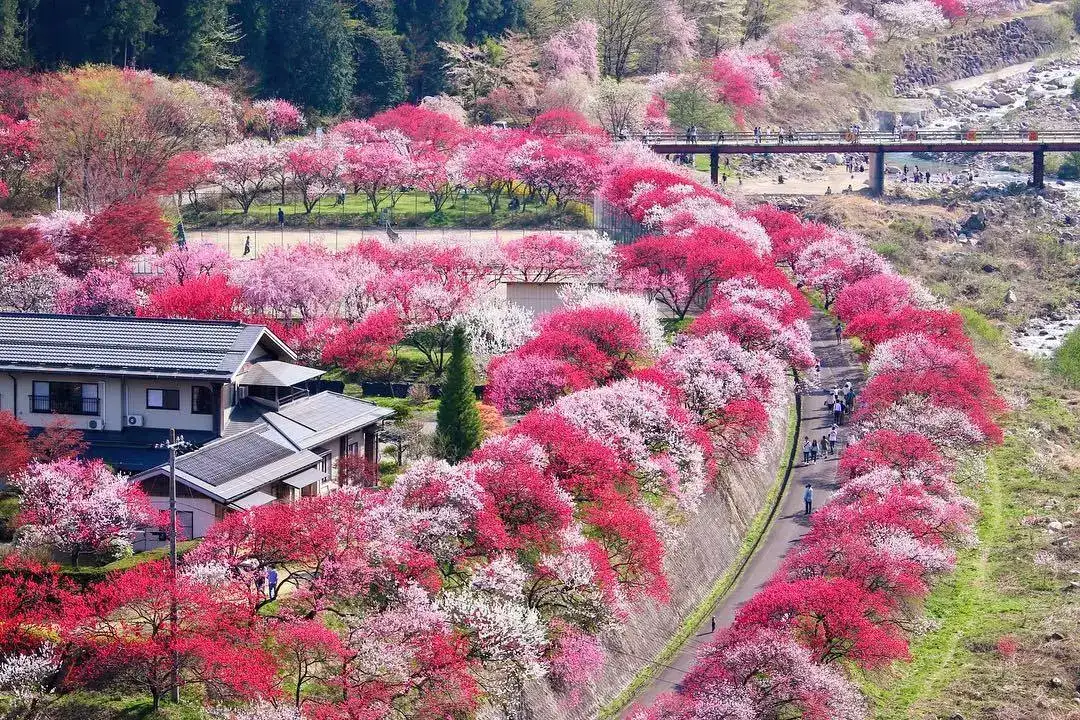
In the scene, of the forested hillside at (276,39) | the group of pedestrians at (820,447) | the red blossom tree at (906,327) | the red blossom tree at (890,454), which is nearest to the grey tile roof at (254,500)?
the red blossom tree at (890,454)

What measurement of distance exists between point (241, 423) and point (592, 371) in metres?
12.1

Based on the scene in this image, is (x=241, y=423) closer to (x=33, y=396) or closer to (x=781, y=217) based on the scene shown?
(x=33, y=396)

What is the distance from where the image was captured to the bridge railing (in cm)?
9538

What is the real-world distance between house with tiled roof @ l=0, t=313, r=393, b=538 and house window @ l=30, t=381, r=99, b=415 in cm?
2

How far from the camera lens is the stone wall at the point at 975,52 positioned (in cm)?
13644

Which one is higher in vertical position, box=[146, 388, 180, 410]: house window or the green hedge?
box=[146, 388, 180, 410]: house window

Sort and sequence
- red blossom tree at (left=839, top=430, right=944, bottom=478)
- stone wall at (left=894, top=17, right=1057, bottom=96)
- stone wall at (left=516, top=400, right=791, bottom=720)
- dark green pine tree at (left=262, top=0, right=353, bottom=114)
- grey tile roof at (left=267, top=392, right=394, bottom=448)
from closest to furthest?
stone wall at (left=516, top=400, right=791, bottom=720)
grey tile roof at (left=267, top=392, right=394, bottom=448)
red blossom tree at (left=839, top=430, right=944, bottom=478)
dark green pine tree at (left=262, top=0, right=353, bottom=114)
stone wall at (left=894, top=17, right=1057, bottom=96)

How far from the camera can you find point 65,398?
39594 mm

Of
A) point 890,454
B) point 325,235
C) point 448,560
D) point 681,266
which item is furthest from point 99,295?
point 890,454

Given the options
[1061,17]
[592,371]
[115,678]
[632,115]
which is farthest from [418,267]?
[1061,17]

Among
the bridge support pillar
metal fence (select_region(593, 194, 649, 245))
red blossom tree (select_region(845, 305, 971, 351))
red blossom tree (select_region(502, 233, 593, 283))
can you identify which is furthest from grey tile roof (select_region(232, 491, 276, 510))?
the bridge support pillar

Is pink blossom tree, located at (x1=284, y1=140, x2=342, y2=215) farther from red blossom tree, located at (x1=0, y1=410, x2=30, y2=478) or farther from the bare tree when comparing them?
red blossom tree, located at (x1=0, y1=410, x2=30, y2=478)

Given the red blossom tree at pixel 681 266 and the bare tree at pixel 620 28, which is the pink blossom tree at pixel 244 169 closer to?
the red blossom tree at pixel 681 266

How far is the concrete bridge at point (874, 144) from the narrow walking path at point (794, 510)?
27.9 meters
